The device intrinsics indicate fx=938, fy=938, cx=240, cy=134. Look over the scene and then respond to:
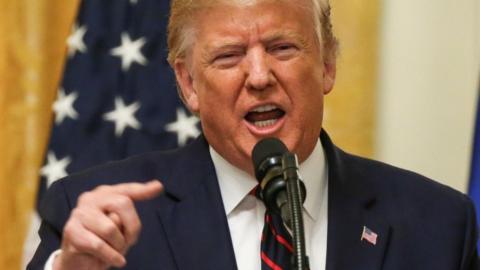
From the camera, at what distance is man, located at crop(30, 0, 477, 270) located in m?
2.21

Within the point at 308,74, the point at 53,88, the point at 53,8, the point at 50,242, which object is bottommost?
the point at 50,242

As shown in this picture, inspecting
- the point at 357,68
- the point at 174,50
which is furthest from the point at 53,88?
the point at 357,68

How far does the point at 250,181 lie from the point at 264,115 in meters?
0.20

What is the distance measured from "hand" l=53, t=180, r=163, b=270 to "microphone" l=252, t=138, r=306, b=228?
20 cm

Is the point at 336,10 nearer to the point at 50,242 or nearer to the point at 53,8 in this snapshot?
the point at 53,8

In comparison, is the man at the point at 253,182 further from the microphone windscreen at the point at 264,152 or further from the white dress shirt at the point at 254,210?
the microphone windscreen at the point at 264,152

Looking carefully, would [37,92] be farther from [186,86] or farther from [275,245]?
[275,245]

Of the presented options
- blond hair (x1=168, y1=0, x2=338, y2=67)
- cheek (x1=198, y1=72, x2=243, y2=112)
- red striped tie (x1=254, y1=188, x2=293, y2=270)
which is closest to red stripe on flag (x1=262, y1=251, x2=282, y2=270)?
red striped tie (x1=254, y1=188, x2=293, y2=270)

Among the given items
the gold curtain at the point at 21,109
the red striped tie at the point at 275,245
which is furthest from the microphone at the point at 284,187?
the gold curtain at the point at 21,109

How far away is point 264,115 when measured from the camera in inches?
87.0

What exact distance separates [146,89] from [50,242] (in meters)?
1.00

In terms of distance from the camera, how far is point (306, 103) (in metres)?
2.26

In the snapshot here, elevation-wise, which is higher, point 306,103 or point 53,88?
point 53,88

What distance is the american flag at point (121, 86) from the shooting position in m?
3.12
